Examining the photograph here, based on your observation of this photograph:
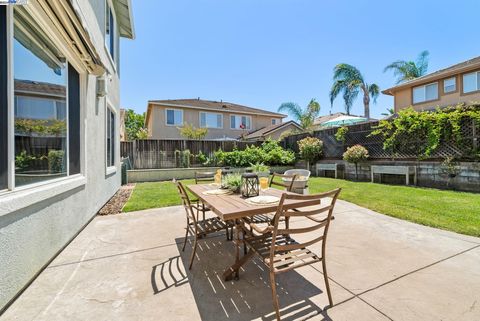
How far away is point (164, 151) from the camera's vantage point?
39.6ft

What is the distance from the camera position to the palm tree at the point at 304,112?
18.0 meters

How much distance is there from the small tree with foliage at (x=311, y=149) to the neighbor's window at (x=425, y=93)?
7.58 meters

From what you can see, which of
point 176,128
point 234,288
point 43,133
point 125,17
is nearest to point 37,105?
point 43,133

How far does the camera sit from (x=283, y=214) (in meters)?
1.83

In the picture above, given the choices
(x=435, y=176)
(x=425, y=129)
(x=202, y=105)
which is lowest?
(x=435, y=176)

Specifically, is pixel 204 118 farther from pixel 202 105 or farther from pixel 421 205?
pixel 421 205

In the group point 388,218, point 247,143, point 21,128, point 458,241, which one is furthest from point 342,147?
point 21,128

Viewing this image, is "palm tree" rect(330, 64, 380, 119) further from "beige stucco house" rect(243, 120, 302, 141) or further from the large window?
the large window

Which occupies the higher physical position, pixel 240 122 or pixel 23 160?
pixel 240 122

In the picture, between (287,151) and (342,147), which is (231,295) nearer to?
(342,147)

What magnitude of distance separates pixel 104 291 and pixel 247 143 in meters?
12.2

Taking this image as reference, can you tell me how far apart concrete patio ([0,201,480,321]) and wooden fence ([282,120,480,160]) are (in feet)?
18.2

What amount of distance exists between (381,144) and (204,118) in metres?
13.4

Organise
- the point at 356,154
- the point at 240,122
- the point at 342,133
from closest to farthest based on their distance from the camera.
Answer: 1. the point at 356,154
2. the point at 342,133
3. the point at 240,122
